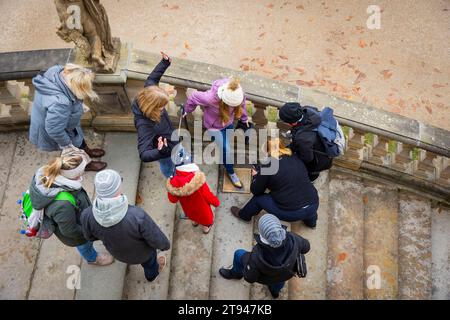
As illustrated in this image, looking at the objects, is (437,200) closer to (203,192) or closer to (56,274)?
(203,192)

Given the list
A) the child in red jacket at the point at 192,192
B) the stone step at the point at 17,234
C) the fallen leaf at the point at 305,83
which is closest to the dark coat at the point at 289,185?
the child in red jacket at the point at 192,192

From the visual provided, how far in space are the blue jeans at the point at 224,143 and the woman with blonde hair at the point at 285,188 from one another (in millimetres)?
627

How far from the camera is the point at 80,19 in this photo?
4.16 meters

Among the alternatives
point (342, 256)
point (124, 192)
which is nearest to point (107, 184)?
point (124, 192)

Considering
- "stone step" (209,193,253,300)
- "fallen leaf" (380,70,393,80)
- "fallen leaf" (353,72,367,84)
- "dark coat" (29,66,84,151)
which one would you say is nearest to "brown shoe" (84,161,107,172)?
"dark coat" (29,66,84,151)

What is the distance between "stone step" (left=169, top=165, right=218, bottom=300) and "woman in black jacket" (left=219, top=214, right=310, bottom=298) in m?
0.97

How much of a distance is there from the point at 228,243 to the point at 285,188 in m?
1.29

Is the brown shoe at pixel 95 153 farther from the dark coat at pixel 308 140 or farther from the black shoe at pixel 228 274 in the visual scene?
the dark coat at pixel 308 140

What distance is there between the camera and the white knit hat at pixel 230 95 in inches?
178

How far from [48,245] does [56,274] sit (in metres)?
0.38

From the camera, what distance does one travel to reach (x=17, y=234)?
519 cm

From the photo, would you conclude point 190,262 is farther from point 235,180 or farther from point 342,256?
point 342,256
